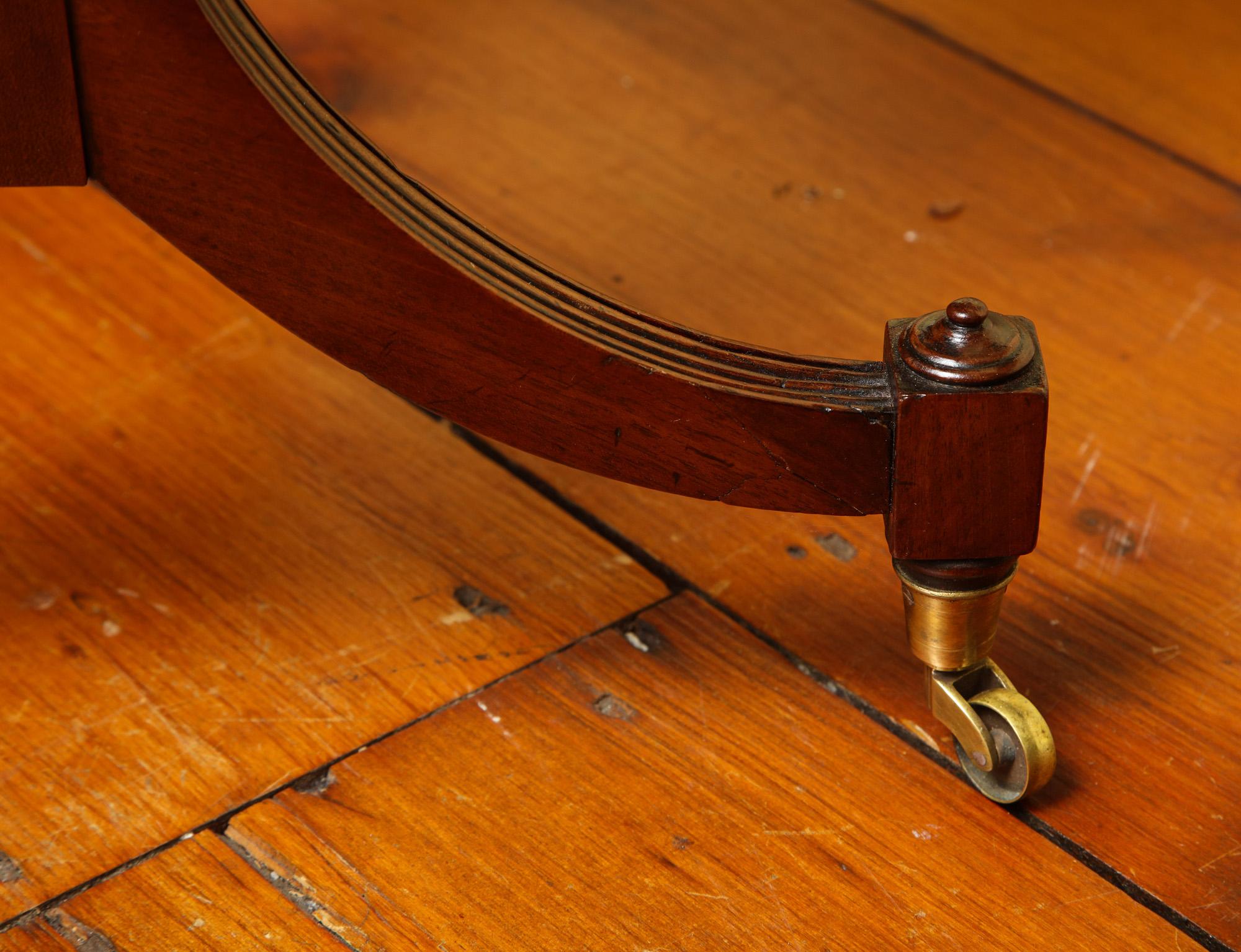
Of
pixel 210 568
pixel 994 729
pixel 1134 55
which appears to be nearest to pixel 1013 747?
pixel 994 729

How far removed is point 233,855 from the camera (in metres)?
0.56

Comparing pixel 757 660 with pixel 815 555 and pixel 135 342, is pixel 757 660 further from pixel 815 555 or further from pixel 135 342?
pixel 135 342

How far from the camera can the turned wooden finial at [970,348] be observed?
0.51m

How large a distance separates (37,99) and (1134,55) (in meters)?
0.88

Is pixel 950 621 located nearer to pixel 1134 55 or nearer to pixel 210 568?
pixel 210 568

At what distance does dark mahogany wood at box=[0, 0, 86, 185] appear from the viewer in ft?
1.47

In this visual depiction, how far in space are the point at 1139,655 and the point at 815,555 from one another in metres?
0.15

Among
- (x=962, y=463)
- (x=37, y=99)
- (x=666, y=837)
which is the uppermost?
(x=37, y=99)

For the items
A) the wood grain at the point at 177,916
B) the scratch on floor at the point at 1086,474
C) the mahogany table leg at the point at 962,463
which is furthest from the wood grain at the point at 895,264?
the wood grain at the point at 177,916

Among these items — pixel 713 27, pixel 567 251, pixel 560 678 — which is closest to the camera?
pixel 560 678

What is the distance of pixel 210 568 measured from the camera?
0.68m

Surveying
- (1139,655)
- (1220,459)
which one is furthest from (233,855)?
(1220,459)

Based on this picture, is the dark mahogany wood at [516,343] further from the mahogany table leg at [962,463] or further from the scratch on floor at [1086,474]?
the scratch on floor at [1086,474]

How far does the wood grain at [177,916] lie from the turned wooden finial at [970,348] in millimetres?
286
